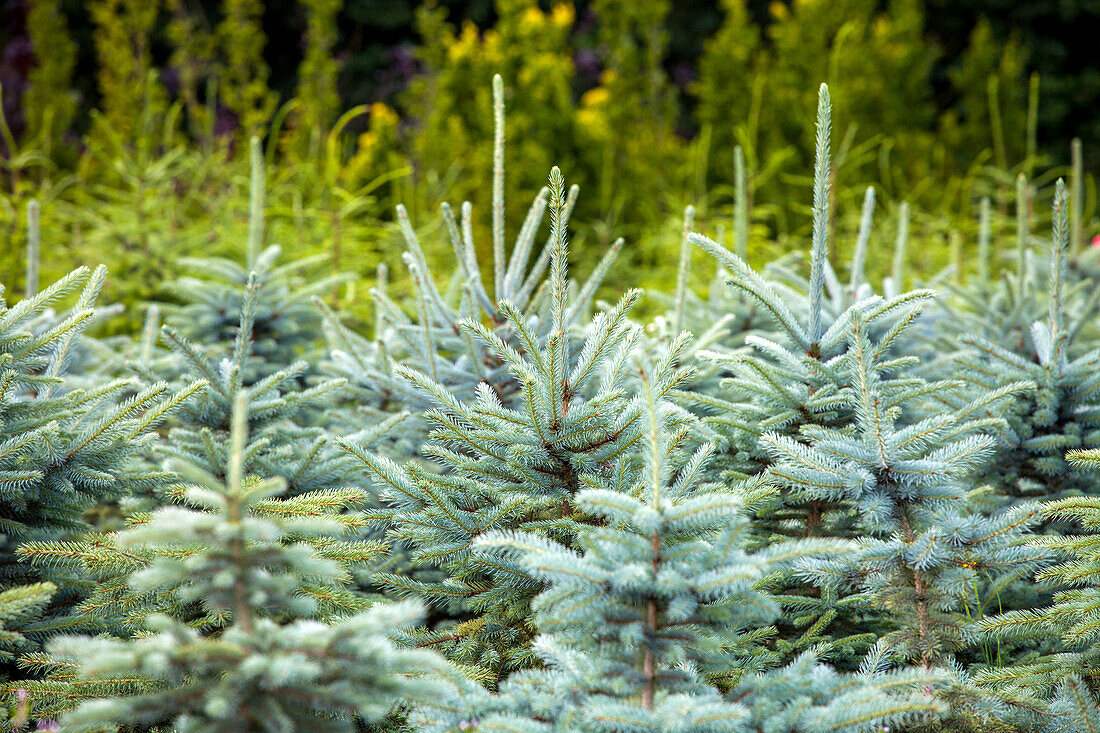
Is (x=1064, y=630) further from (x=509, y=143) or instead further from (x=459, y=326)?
(x=509, y=143)

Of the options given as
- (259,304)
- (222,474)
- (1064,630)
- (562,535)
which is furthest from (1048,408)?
(259,304)

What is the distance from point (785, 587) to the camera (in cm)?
219

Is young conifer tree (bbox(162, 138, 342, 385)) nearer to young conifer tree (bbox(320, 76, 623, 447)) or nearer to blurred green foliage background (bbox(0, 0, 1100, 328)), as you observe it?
young conifer tree (bbox(320, 76, 623, 447))

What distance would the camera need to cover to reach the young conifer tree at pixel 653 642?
134 cm

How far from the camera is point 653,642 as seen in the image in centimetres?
142

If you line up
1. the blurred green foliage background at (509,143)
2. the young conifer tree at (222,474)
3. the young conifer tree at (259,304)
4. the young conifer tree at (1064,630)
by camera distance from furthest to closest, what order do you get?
1. the blurred green foliage background at (509,143)
2. the young conifer tree at (259,304)
3. the young conifer tree at (222,474)
4. the young conifer tree at (1064,630)

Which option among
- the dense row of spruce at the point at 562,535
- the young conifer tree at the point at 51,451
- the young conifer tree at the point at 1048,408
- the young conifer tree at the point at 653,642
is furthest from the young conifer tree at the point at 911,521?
the young conifer tree at the point at 51,451

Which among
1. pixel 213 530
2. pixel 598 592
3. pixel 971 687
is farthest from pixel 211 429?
pixel 971 687

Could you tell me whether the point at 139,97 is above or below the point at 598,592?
above

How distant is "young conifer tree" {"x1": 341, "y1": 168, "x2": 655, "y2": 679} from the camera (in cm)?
171

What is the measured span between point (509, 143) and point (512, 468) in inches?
160

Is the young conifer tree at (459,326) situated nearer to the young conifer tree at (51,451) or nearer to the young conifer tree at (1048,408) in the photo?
the young conifer tree at (51,451)

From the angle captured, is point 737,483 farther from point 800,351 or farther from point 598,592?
point 598,592

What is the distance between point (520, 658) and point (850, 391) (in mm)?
984
